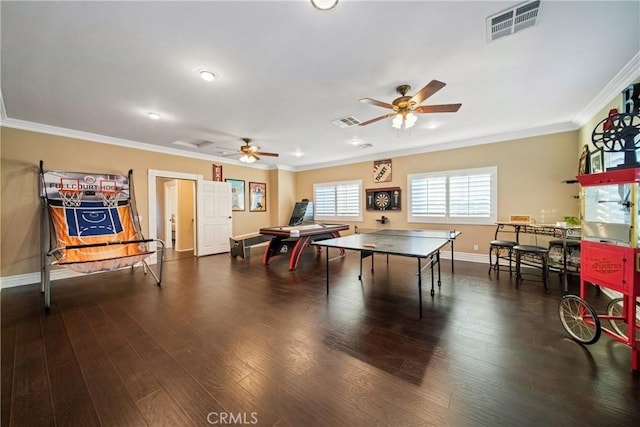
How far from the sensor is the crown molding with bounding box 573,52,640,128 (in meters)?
2.59

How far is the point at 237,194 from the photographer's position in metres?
7.52

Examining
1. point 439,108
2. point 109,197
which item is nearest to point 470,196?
point 439,108

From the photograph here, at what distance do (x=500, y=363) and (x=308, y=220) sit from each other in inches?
269

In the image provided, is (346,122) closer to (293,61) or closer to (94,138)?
(293,61)

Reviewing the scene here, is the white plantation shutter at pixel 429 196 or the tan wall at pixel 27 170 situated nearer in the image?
the tan wall at pixel 27 170

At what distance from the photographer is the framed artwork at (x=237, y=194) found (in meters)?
7.35

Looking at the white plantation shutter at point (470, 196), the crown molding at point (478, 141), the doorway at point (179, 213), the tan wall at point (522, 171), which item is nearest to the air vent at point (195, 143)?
the doorway at point (179, 213)

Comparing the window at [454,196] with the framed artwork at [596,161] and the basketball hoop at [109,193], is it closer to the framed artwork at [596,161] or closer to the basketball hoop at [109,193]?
the framed artwork at [596,161]

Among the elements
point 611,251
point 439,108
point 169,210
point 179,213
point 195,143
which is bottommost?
point 611,251

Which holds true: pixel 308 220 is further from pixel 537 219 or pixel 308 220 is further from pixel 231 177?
pixel 537 219

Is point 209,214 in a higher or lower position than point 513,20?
lower

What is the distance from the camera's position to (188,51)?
2.31m

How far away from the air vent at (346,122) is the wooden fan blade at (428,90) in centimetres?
136

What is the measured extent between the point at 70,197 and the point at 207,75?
393 cm
